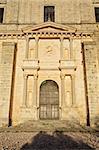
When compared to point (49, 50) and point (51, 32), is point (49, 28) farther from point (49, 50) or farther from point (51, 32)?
point (49, 50)

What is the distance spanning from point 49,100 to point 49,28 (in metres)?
5.98

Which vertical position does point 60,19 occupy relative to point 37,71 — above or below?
above

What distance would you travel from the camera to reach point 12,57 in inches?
760

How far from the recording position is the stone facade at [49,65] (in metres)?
18.0

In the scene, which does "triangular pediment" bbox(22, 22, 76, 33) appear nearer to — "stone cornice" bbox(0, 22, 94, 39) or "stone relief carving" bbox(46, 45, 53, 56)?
"stone cornice" bbox(0, 22, 94, 39)

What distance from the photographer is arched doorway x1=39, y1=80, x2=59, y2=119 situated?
736 inches

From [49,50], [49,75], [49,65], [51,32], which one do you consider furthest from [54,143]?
[51,32]

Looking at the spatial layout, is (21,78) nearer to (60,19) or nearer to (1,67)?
(1,67)

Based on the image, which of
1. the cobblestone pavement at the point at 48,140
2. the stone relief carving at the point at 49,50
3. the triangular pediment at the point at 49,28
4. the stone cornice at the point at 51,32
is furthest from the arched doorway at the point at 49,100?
the triangular pediment at the point at 49,28

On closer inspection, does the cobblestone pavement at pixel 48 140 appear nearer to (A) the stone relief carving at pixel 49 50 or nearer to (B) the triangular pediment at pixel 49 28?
(A) the stone relief carving at pixel 49 50

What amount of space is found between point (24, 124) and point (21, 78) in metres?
3.85

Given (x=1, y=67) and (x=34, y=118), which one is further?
(x=1, y=67)

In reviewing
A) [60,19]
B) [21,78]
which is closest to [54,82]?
[21,78]

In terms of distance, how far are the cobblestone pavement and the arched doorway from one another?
406cm
